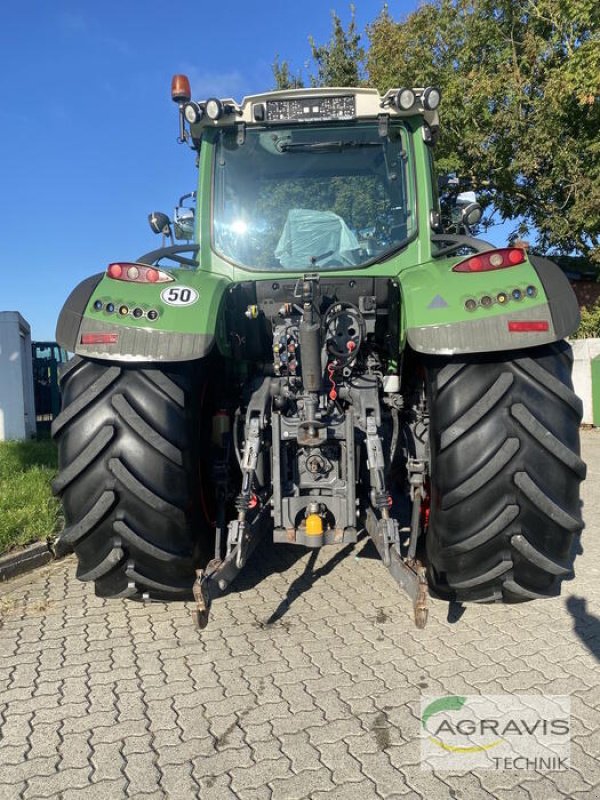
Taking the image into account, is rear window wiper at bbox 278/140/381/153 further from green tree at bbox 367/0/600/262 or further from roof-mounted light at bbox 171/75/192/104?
green tree at bbox 367/0/600/262

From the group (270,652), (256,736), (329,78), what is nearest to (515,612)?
(270,652)

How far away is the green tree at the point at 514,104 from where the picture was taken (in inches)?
464

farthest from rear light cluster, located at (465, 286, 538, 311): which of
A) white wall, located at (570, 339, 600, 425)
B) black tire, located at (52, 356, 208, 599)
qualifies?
white wall, located at (570, 339, 600, 425)

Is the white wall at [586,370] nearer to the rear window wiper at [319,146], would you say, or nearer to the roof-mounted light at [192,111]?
the rear window wiper at [319,146]

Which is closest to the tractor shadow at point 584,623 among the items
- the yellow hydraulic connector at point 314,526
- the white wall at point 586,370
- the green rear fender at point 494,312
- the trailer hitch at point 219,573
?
the yellow hydraulic connector at point 314,526

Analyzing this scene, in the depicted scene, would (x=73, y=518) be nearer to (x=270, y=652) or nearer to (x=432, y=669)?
(x=270, y=652)

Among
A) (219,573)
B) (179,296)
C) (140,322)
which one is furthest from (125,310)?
(219,573)

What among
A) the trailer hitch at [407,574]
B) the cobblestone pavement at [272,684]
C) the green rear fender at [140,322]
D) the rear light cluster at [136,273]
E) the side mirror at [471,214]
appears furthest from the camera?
the side mirror at [471,214]

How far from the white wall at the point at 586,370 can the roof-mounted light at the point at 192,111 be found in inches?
388

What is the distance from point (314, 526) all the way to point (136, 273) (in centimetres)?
147

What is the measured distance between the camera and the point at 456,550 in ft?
9.00

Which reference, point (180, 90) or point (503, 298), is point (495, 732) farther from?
point (180, 90)

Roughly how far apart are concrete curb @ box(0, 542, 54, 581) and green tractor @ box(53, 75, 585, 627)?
57.6 inches

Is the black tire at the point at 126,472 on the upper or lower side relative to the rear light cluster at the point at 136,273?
lower
